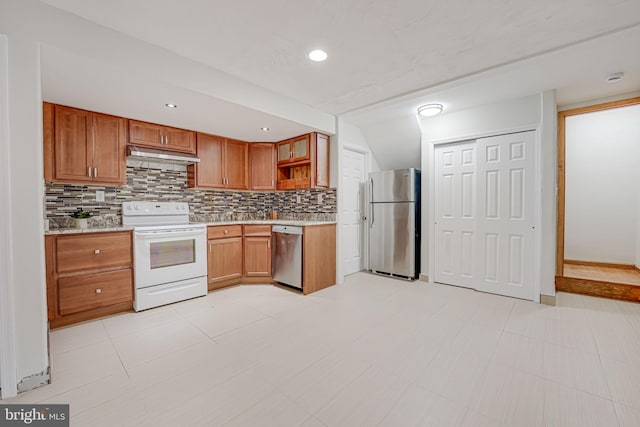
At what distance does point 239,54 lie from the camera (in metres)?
2.31

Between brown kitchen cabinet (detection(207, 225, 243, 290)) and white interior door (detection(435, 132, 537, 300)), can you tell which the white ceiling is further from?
brown kitchen cabinet (detection(207, 225, 243, 290))

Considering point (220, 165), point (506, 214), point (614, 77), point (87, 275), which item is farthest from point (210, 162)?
point (614, 77)

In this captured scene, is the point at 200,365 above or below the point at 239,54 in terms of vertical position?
below

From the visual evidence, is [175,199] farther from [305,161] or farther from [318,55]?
[318,55]

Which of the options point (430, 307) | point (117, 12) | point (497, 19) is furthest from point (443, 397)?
point (117, 12)

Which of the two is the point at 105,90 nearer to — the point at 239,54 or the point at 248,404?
the point at 239,54

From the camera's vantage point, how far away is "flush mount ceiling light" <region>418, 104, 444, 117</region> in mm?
3439

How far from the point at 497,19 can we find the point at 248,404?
3038 millimetres

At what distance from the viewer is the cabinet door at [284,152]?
4121 mm

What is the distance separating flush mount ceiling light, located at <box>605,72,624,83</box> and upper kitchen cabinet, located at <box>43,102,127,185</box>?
5236 millimetres

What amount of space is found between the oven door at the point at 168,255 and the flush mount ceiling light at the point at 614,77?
4780 mm

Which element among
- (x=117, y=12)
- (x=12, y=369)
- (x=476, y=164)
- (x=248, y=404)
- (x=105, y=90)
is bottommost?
(x=248, y=404)

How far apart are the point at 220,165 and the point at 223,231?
101cm

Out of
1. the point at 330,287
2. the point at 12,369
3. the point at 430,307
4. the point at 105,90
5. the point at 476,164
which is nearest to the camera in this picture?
the point at 12,369
